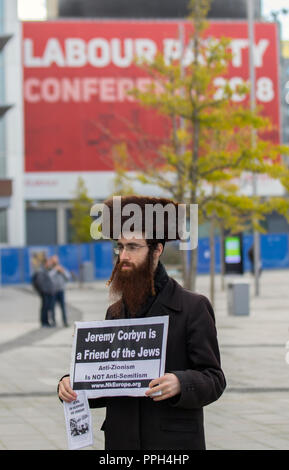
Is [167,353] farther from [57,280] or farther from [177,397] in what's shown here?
[57,280]

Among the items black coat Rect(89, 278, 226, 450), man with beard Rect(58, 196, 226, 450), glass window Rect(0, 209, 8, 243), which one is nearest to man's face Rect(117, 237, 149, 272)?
man with beard Rect(58, 196, 226, 450)

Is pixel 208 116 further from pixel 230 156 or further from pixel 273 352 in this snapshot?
pixel 273 352

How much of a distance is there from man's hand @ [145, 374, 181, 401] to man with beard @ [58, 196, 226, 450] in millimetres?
55

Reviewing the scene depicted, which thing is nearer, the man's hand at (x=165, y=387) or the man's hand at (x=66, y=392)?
the man's hand at (x=165, y=387)

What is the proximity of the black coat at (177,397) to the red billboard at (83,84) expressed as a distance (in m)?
59.6

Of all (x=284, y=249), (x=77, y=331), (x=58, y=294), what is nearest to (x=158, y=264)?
(x=77, y=331)

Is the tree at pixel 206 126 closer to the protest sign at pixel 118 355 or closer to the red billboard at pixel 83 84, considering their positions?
the protest sign at pixel 118 355

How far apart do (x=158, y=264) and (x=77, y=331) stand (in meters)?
0.38

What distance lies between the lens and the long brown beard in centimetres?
404

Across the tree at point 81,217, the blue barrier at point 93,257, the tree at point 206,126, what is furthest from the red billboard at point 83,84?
the tree at point 206,126

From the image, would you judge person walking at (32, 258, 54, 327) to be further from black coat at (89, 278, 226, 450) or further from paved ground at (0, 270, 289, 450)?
black coat at (89, 278, 226, 450)

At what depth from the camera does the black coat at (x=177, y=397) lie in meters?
4.00

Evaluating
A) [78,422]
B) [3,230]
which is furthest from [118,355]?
[3,230]

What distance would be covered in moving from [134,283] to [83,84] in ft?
203
